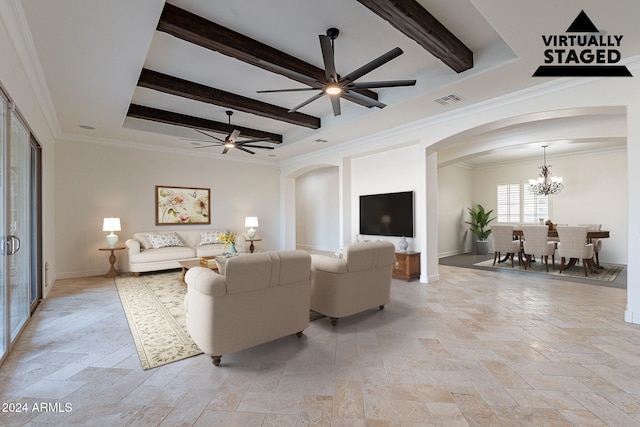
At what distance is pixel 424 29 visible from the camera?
2.58 metres

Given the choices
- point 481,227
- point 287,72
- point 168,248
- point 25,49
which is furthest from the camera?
point 481,227

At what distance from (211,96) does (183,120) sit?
150cm

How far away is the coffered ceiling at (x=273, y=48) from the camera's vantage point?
239 cm

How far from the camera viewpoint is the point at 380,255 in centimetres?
341

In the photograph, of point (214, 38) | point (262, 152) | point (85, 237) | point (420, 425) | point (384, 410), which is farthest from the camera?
point (262, 152)

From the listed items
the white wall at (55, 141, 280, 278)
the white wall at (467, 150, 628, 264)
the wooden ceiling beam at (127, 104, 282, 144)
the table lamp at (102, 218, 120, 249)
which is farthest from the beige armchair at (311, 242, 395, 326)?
the white wall at (467, 150, 628, 264)

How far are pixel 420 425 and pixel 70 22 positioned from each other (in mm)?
3842

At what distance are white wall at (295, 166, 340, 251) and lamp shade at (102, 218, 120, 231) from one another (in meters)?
5.42

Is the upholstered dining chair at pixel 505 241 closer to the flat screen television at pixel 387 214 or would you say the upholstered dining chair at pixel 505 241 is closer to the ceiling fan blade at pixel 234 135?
the flat screen television at pixel 387 214

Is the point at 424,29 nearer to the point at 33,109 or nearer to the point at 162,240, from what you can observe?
the point at 33,109

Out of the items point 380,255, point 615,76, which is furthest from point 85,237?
point 615,76

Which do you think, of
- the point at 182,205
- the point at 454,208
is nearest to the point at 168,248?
the point at 182,205

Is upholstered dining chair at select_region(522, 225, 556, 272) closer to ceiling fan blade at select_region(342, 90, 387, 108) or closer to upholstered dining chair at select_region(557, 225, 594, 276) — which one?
upholstered dining chair at select_region(557, 225, 594, 276)

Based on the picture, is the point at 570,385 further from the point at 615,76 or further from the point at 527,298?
the point at 615,76
